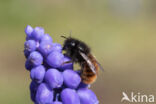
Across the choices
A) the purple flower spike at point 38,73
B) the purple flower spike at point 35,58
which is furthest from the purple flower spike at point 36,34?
the purple flower spike at point 38,73

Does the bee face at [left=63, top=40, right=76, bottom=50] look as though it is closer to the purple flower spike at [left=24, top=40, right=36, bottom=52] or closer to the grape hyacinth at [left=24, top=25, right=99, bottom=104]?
the grape hyacinth at [left=24, top=25, right=99, bottom=104]

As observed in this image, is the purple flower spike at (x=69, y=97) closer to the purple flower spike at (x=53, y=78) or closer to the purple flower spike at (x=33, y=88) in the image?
the purple flower spike at (x=53, y=78)

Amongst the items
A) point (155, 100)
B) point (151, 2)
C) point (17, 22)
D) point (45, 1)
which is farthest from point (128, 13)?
point (155, 100)

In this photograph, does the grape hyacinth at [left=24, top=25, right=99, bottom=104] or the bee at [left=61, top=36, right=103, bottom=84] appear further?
the bee at [left=61, top=36, right=103, bottom=84]

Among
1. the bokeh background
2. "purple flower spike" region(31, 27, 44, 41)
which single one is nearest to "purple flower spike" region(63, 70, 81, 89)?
"purple flower spike" region(31, 27, 44, 41)

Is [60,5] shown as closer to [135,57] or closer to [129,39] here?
[129,39]

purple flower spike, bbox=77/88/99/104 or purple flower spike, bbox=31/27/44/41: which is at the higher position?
purple flower spike, bbox=31/27/44/41
